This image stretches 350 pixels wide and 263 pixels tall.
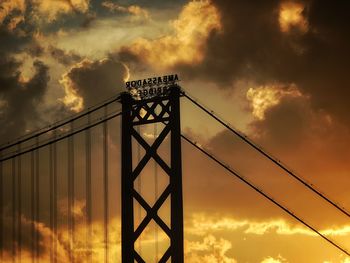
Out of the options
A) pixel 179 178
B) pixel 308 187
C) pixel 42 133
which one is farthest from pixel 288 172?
pixel 42 133

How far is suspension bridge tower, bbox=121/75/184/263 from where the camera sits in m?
54.6

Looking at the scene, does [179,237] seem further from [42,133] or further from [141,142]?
[42,133]

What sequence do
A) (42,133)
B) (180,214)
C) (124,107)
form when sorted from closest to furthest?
(180,214) < (124,107) < (42,133)

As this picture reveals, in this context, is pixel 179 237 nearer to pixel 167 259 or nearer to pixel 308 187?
pixel 167 259

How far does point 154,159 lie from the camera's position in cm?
5666

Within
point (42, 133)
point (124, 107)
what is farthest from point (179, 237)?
point (42, 133)

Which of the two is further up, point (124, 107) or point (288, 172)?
point (124, 107)

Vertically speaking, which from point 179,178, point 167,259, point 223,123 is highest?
point 223,123

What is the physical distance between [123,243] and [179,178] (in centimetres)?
544

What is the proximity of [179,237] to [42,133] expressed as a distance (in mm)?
15250

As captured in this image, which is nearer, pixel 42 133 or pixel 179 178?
pixel 179 178

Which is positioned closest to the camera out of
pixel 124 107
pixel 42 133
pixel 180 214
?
pixel 180 214

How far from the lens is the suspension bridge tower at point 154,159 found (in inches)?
2151

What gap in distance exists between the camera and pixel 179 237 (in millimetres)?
54469
